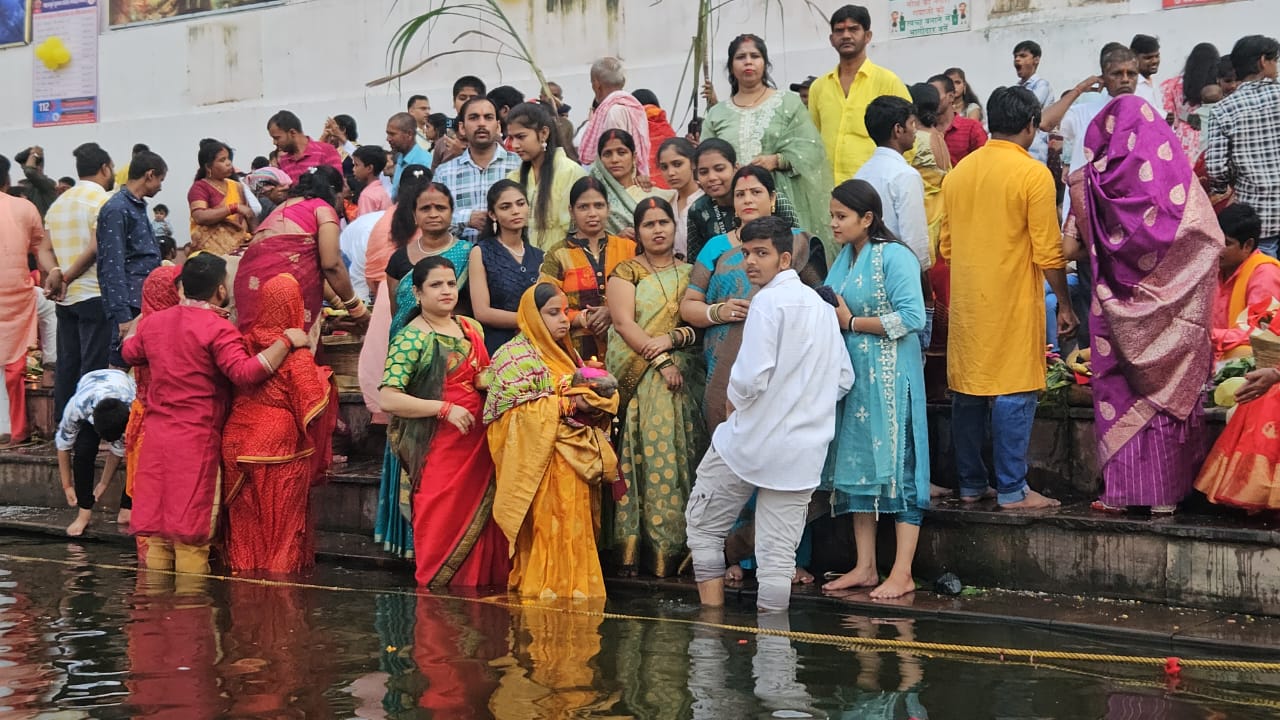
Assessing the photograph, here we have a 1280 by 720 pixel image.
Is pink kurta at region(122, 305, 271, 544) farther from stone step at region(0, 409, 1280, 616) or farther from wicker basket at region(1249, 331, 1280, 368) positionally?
wicker basket at region(1249, 331, 1280, 368)

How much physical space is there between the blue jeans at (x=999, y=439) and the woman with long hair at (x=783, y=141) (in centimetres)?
146

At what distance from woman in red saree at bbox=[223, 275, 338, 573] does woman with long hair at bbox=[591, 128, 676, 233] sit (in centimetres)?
170

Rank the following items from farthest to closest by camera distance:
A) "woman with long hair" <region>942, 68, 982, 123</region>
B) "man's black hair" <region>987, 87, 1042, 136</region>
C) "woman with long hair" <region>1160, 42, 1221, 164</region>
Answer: "woman with long hair" <region>942, 68, 982, 123</region>, "woman with long hair" <region>1160, 42, 1221, 164</region>, "man's black hair" <region>987, 87, 1042, 136</region>

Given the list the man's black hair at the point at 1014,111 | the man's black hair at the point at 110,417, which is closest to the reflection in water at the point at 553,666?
the man's black hair at the point at 1014,111

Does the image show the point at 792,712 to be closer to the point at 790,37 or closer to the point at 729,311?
the point at 729,311

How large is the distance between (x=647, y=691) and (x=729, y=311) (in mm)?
2104

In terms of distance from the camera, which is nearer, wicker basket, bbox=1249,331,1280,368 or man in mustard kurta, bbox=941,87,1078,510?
wicker basket, bbox=1249,331,1280,368

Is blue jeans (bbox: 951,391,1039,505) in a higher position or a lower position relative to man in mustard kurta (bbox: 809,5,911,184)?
lower

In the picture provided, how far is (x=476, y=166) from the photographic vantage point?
28.5ft

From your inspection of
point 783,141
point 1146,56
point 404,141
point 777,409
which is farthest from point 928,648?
Result: point 404,141

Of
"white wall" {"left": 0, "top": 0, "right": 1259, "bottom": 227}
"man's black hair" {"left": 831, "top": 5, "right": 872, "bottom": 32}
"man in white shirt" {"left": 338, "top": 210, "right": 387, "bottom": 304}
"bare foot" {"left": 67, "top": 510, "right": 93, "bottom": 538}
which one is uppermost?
"white wall" {"left": 0, "top": 0, "right": 1259, "bottom": 227}

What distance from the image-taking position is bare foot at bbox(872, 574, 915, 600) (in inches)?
258

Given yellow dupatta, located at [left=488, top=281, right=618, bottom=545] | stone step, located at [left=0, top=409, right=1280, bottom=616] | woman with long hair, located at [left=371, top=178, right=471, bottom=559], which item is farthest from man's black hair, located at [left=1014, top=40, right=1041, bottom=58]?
yellow dupatta, located at [left=488, top=281, right=618, bottom=545]

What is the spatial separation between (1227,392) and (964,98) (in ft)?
15.5
